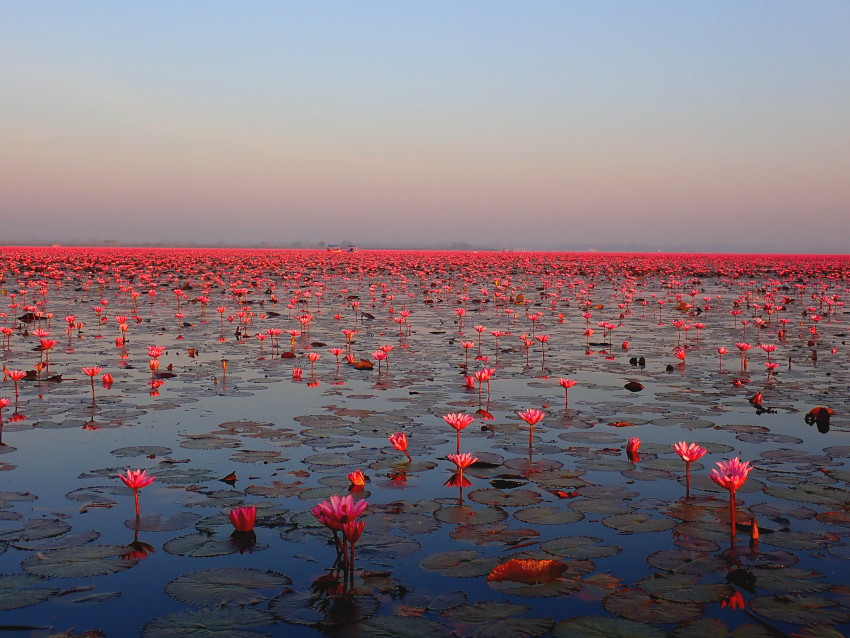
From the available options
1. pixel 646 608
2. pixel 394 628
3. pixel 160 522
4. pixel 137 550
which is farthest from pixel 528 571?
pixel 160 522

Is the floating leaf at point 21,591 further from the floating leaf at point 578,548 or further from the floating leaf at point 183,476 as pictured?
the floating leaf at point 578,548

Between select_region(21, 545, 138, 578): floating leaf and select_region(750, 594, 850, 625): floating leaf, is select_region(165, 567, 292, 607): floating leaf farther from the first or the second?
select_region(750, 594, 850, 625): floating leaf

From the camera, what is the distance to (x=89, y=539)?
383cm

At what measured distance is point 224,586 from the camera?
10.8ft

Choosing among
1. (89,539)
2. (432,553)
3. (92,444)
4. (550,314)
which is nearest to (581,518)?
(432,553)

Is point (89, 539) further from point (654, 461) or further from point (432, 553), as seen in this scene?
point (654, 461)

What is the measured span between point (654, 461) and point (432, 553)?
2.47 metres

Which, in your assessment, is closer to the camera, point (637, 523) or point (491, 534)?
point (491, 534)

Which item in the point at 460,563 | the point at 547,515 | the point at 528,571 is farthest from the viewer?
the point at 547,515

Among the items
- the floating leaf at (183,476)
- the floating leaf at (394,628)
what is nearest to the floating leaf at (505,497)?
the floating leaf at (394,628)

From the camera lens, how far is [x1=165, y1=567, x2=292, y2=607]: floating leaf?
10.4 ft

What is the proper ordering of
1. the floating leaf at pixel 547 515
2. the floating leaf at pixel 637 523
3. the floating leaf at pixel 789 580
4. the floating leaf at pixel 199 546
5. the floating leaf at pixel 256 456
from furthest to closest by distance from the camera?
the floating leaf at pixel 256 456 → the floating leaf at pixel 547 515 → the floating leaf at pixel 637 523 → the floating leaf at pixel 199 546 → the floating leaf at pixel 789 580

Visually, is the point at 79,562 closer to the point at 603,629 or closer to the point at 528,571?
the point at 528,571

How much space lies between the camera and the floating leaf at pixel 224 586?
3172mm
